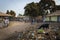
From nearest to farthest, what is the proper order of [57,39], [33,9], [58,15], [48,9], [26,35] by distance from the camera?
[57,39] → [26,35] → [58,15] → [33,9] → [48,9]

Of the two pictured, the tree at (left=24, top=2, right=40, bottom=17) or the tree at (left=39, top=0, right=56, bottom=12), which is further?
the tree at (left=39, top=0, right=56, bottom=12)

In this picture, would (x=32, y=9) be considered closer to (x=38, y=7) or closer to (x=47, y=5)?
(x=38, y=7)

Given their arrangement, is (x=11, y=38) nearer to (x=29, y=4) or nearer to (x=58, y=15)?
(x=58, y=15)

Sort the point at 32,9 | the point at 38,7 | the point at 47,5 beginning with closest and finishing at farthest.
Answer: the point at 32,9, the point at 38,7, the point at 47,5

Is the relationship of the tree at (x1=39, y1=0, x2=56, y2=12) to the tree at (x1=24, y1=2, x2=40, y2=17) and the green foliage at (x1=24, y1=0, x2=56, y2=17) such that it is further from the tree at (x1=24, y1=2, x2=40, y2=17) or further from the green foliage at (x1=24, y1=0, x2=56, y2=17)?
the tree at (x1=24, y1=2, x2=40, y2=17)

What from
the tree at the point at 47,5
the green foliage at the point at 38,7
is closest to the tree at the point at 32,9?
the green foliage at the point at 38,7

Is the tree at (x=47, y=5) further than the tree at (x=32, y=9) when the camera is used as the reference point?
Yes

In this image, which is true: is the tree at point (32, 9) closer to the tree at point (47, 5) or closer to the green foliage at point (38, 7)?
the green foliage at point (38, 7)

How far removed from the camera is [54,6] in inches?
1645

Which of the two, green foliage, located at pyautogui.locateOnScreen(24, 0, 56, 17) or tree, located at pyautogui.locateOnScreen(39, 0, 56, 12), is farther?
tree, located at pyautogui.locateOnScreen(39, 0, 56, 12)

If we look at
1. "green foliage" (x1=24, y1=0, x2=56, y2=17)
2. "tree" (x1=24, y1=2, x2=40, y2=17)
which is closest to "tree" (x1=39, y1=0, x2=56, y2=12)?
"green foliage" (x1=24, y1=0, x2=56, y2=17)

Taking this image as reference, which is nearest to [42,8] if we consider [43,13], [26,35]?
[43,13]

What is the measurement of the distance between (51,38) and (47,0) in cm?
2633

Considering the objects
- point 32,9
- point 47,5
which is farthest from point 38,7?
point 47,5
